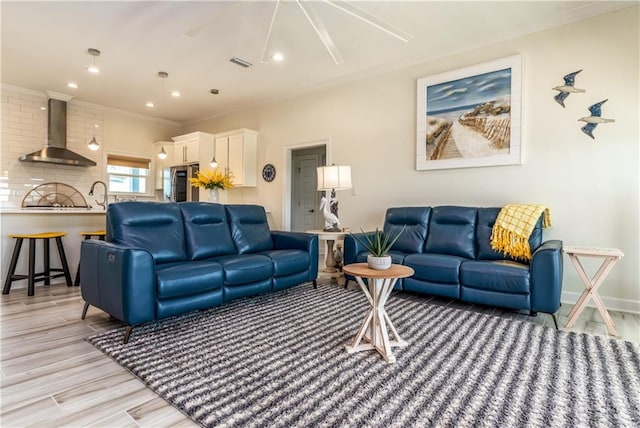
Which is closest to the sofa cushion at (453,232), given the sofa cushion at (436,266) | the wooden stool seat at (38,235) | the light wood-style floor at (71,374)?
the sofa cushion at (436,266)

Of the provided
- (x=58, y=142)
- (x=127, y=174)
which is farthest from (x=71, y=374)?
(x=127, y=174)

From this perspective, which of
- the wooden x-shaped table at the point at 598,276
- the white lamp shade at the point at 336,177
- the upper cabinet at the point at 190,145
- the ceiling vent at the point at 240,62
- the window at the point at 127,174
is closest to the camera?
the wooden x-shaped table at the point at 598,276

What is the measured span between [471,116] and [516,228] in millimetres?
1485

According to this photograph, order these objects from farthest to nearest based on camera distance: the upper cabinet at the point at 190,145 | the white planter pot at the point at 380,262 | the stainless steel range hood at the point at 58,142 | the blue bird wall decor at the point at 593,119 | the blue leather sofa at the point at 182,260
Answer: the upper cabinet at the point at 190,145 → the stainless steel range hood at the point at 58,142 → the blue bird wall decor at the point at 593,119 → the blue leather sofa at the point at 182,260 → the white planter pot at the point at 380,262

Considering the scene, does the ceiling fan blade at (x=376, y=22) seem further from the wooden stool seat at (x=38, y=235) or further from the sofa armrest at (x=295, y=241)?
the wooden stool seat at (x=38, y=235)

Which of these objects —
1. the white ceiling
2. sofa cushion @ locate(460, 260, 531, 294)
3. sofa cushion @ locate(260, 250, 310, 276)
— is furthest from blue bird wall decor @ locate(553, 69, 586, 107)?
sofa cushion @ locate(260, 250, 310, 276)

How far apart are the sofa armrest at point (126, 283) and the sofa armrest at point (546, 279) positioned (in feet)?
9.64

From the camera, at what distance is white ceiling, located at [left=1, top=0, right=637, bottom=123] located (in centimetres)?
317

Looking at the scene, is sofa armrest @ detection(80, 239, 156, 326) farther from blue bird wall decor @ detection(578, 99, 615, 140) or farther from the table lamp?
blue bird wall decor @ detection(578, 99, 615, 140)

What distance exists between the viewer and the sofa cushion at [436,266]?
3.07 metres

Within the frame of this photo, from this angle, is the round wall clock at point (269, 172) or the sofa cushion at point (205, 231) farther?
the round wall clock at point (269, 172)

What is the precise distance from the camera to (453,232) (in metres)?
3.54

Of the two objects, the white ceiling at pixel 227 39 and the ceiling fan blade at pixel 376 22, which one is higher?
the white ceiling at pixel 227 39

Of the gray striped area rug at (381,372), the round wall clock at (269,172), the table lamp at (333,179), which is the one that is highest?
the round wall clock at (269,172)
